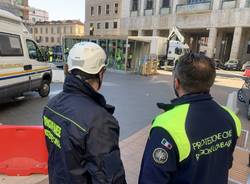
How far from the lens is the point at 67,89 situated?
5.57 ft

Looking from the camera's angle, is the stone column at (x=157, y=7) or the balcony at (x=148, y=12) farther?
the balcony at (x=148, y=12)

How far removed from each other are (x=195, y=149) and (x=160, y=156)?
0.22 metres

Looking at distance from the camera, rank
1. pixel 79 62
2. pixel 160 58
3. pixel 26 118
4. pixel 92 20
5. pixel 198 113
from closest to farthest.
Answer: pixel 198 113 < pixel 79 62 < pixel 26 118 < pixel 160 58 < pixel 92 20

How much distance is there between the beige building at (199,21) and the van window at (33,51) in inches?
1201

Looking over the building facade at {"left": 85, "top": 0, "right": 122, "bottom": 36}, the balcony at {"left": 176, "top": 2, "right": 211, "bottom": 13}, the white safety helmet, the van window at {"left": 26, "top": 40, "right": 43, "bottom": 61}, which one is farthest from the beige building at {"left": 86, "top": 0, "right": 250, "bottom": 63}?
the white safety helmet

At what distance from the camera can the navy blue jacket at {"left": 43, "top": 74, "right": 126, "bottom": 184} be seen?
58.6 inches

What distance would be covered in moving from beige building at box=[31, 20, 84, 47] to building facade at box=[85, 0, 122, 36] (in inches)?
672

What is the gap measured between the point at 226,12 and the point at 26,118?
33.2 meters

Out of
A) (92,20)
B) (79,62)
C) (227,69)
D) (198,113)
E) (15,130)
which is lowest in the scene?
(227,69)

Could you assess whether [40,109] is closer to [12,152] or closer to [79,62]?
[12,152]

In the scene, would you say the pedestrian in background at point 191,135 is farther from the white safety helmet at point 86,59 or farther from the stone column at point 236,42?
the stone column at point 236,42

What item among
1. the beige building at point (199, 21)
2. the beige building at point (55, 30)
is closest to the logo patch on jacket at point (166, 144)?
the beige building at point (199, 21)

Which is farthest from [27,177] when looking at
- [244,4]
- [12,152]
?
[244,4]

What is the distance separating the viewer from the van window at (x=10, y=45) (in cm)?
700
